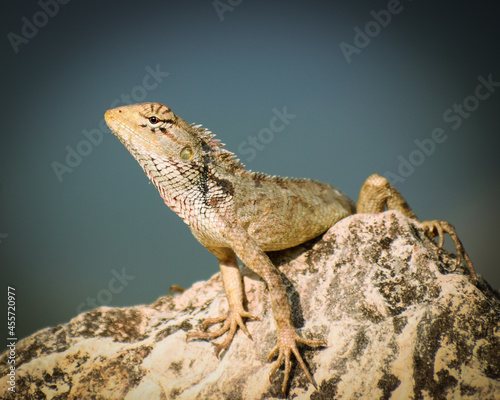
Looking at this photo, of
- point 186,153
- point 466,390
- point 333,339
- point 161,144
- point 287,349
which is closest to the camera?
point 466,390

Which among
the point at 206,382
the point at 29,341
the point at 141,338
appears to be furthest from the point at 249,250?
the point at 29,341

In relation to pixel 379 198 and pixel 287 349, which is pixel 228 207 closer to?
pixel 287 349

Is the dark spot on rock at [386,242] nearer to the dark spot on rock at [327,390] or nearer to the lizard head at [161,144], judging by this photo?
the dark spot on rock at [327,390]

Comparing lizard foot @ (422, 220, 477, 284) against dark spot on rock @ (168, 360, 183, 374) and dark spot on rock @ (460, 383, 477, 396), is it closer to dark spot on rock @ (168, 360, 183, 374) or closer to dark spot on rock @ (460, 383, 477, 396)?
dark spot on rock @ (460, 383, 477, 396)

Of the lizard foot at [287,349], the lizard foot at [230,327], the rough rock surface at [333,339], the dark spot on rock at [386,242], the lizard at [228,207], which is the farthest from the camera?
the dark spot on rock at [386,242]

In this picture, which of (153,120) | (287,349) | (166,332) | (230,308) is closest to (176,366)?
(166,332)

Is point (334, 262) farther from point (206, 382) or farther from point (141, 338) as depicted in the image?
point (141, 338)

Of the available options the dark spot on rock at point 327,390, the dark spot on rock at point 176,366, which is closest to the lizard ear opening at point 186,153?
the dark spot on rock at point 176,366
